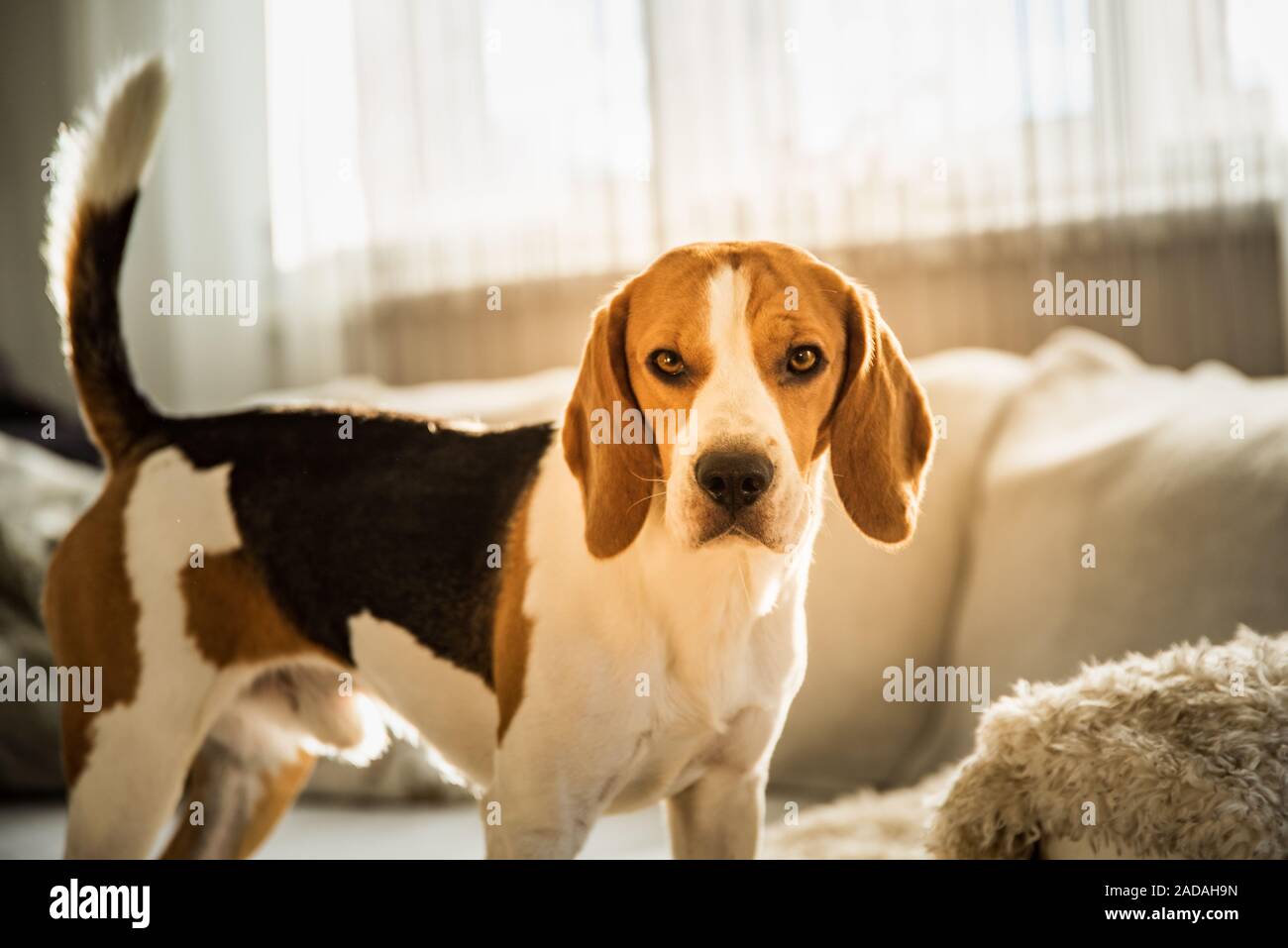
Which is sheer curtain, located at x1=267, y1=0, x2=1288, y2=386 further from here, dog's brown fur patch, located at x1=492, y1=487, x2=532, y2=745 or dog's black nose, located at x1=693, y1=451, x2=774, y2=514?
dog's black nose, located at x1=693, y1=451, x2=774, y2=514

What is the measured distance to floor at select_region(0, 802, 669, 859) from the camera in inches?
89.3

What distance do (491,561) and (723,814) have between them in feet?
1.60

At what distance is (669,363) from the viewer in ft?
4.80

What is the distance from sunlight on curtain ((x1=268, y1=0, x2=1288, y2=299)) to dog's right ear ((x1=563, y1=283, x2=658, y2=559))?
1.88 metres

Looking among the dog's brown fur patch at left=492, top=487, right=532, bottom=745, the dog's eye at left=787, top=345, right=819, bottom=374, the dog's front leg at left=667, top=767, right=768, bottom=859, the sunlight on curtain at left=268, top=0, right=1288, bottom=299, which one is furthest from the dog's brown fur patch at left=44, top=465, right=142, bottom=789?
the sunlight on curtain at left=268, top=0, right=1288, bottom=299

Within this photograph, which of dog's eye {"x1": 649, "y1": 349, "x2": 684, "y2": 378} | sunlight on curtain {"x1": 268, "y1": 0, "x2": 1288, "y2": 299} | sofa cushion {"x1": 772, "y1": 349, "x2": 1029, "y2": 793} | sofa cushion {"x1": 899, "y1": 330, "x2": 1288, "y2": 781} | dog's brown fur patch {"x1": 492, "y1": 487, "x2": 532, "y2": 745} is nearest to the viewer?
dog's eye {"x1": 649, "y1": 349, "x2": 684, "y2": 378}

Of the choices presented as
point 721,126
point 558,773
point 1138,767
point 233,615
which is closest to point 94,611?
point 233,615

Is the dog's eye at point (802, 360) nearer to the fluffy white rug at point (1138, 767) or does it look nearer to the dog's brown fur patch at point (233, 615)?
the fluffy white rug at point (1138, 767)

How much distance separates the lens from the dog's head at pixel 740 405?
4.52 feet

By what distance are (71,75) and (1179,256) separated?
3.56 m

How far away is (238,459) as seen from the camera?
185 centimetres

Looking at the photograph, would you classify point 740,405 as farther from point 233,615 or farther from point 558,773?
point 233,615

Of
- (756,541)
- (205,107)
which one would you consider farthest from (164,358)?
(756,541)

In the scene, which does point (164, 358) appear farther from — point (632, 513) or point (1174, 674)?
point (1174, 674)
